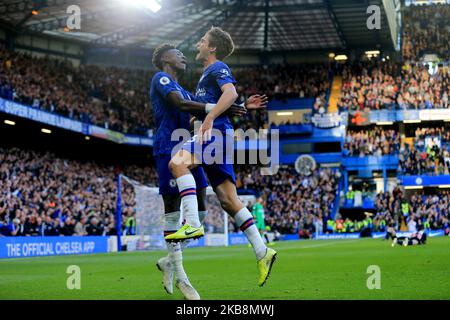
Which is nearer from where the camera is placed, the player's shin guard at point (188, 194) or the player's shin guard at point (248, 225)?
the player's shin guard at point (188, 194)

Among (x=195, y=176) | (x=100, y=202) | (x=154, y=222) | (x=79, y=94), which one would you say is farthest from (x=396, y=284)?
(x=79, y=94)

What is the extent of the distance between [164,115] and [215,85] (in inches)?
27.9

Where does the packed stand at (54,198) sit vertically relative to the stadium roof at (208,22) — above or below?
below

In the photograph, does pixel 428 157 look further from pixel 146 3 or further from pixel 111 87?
pixel 111 87

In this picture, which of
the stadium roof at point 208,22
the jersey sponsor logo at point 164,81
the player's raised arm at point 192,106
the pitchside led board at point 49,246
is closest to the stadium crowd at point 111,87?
the stadium roof at point 208,22

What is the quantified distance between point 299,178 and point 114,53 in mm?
18385

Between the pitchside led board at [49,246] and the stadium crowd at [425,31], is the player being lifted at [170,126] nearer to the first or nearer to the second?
the pitchside led board at [49,246]

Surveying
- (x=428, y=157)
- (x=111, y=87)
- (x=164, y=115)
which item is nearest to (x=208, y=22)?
(x=111, y=87)

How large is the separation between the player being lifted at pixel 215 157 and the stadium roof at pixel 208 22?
30.8 m

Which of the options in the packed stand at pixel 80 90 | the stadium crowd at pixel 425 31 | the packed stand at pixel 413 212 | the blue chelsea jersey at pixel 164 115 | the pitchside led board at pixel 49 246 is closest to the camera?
the blue chelsea jersey at pixel 164 115

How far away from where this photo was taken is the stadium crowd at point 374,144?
50.8m

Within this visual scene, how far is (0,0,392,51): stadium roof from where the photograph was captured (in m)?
42.3

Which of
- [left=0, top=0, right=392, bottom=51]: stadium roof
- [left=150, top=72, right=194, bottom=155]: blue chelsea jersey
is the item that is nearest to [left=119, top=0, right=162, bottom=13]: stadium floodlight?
[left=0, top=0, right=392, bottom=51]: stadium roof

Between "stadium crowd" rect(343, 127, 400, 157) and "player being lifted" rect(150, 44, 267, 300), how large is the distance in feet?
145
